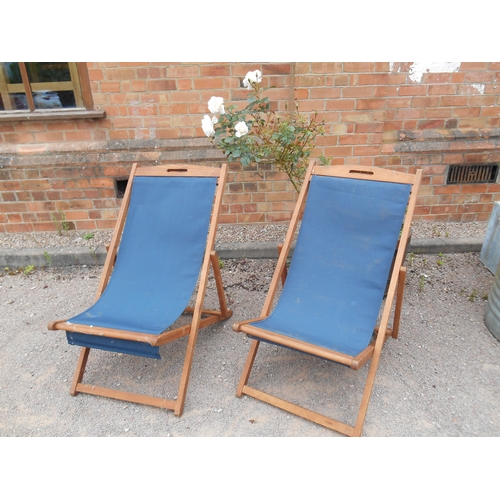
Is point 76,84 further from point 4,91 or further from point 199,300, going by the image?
point 199,300

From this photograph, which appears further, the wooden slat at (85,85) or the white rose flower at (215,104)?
the wooden slat at (85,85)

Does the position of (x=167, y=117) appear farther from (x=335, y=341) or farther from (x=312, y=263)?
(x=335, y=341)

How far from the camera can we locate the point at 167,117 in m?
3.57

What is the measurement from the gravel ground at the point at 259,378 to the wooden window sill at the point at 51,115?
1.61 m

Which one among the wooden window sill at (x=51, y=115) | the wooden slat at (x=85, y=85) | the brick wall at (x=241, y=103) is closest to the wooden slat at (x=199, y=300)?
the brick wall at (x=241, y=103)

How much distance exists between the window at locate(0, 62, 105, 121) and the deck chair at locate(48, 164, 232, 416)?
1.36 m

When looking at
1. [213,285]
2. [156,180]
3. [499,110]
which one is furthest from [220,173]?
[499,110]

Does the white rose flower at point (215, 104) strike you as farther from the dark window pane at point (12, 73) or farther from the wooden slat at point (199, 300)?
the dark window pane at point (12, 73)

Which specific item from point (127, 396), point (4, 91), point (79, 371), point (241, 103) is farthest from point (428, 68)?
point (4, 91)

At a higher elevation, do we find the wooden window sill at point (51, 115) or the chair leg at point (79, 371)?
the wooden window sill at point (51, 115)

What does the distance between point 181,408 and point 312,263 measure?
3.76 ft

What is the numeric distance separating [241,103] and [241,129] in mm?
1032

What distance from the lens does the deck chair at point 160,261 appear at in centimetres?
227

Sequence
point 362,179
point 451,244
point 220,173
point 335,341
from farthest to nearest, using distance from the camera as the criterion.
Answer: point 451,244, point 220,173, point 362,179, point 335,341
